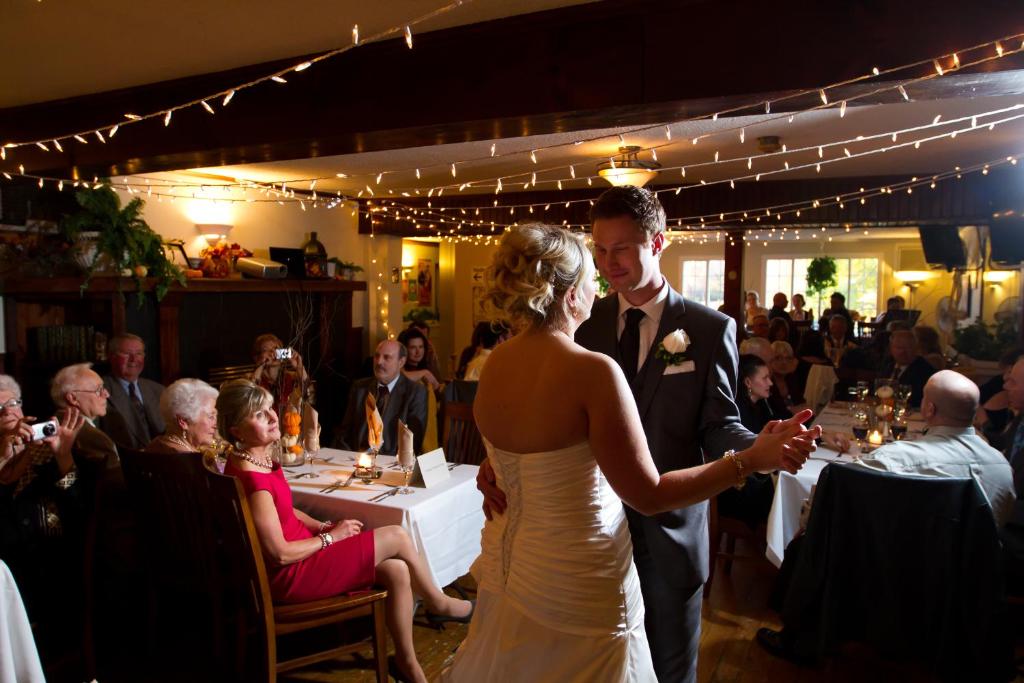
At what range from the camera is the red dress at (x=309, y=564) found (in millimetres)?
Result: 2768

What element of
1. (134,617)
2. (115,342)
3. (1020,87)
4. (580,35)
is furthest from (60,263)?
(1020,87)

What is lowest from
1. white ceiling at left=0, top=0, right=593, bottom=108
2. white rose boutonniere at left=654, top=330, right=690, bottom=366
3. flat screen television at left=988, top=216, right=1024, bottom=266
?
white rose boutonniere at left=654, top=330, right=690, bottom=366

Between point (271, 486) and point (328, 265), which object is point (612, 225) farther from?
point (328, 265)

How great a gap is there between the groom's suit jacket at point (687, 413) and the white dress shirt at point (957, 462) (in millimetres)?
1348

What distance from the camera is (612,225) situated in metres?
1.89

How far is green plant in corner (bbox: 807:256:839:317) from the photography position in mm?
15812

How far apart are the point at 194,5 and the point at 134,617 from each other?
275 cm

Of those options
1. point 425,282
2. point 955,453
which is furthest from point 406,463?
point 425,282

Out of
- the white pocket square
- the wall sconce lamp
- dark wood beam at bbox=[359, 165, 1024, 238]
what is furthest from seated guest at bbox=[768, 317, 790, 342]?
the white pocket square

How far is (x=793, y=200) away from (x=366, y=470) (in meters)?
5.07

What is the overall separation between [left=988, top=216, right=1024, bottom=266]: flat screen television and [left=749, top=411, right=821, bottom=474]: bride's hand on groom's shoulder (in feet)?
21.7

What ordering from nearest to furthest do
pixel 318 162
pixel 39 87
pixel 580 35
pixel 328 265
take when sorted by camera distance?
pixel 580 35 → pixel 39 87 → pixel 318 162 → pixel 328 265

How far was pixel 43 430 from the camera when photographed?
9.56 ft

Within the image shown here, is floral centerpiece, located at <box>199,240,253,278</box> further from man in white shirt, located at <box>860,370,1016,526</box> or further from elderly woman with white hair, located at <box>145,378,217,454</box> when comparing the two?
man in white shirt, located at <box>860,370,1016,526</box>
